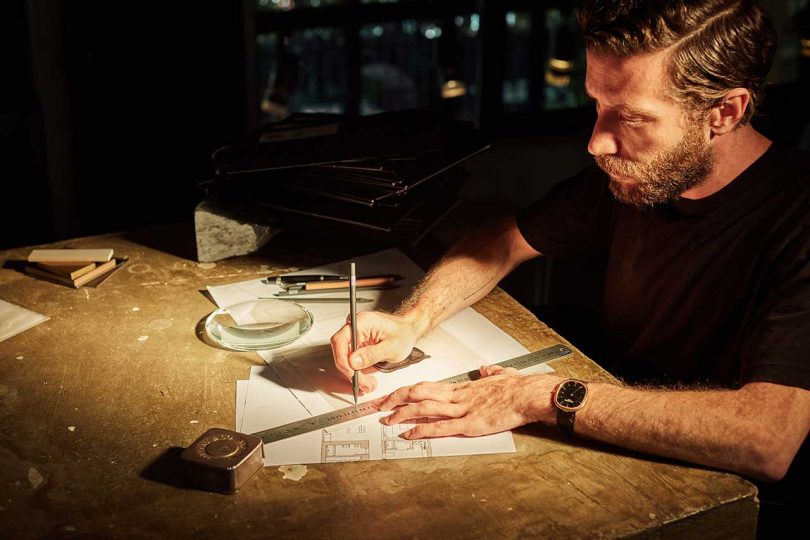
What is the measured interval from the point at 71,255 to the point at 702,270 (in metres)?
1.44

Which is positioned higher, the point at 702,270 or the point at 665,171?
the point at 665,171

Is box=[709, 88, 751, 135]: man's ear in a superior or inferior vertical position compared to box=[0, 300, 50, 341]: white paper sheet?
superior

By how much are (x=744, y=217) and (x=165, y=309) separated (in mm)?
1219

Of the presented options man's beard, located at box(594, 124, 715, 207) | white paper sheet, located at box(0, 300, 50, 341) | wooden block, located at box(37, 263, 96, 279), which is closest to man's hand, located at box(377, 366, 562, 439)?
man's beard, located at box(594, 124, 715, 207)

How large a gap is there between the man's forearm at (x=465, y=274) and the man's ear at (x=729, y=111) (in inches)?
21.5

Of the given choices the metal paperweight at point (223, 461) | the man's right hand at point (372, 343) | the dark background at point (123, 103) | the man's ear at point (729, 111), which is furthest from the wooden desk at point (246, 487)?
the dark background at point (123, 103)

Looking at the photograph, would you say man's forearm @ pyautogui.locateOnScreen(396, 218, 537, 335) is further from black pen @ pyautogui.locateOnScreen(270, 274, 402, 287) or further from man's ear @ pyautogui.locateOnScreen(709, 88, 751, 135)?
man's ear @ pyautogui.locateOnScreen(709, 88, 751, 135)

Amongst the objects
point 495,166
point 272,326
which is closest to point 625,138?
point 272,326

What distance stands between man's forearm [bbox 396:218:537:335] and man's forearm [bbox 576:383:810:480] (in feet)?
1.52

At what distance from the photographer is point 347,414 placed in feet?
4.27

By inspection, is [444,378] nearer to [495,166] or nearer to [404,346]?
[404,346]

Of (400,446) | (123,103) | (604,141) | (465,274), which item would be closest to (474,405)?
(400,446)

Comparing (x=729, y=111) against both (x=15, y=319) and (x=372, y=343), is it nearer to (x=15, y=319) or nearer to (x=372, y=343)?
(x=372, y=343)

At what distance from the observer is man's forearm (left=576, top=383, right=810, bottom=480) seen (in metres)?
1.17
